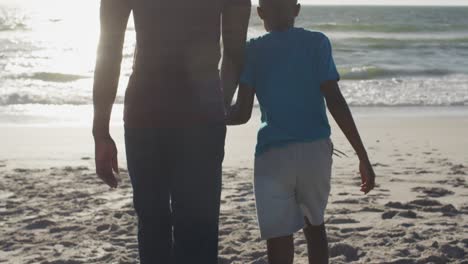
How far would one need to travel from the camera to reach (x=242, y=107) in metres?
3.08

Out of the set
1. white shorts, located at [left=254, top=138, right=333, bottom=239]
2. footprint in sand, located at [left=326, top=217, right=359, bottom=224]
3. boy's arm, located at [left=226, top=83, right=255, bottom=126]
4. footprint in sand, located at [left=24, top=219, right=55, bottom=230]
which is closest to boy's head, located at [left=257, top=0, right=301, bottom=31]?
boy's arm, located at [left=226, top=83, right=255, bottom=126]

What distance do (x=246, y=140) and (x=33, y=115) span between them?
3.88 metres

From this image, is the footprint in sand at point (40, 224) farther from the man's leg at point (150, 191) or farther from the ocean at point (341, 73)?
the man's leg at point (150, 191)

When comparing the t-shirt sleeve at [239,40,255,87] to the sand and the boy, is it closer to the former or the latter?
the boy

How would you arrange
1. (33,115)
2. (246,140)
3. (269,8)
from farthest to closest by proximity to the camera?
(33,115), (246,140), (269,8)

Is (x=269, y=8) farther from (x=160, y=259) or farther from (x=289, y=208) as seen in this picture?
(x=160, y=259)

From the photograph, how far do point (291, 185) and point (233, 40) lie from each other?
892 mm

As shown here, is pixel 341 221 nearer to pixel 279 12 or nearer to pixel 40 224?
pixel 40 224

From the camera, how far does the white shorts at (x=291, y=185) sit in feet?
10.3

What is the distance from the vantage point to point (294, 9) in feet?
10.3

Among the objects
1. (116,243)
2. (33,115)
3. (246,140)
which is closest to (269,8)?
(116,243)

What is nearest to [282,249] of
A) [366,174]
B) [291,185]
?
[291,185]

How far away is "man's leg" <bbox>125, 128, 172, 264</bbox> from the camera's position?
2322 mm

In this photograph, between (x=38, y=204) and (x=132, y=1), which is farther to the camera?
Answer: (x=38, y=204)
